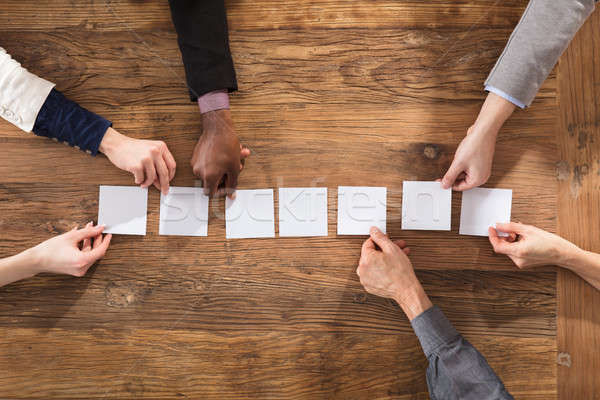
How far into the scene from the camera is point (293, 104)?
986 millimetres

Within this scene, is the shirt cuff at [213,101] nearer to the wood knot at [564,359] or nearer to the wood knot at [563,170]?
the wood knot at [563,170]

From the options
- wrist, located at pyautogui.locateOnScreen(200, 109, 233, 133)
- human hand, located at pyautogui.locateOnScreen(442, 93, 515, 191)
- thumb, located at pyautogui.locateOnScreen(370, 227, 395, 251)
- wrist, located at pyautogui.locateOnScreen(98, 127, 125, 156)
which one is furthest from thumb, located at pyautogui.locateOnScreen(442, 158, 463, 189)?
wrist, located at pyautogui.locateOnScreen(98, 127, 125, 156)

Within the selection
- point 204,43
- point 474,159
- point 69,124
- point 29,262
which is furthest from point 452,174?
point 29,262

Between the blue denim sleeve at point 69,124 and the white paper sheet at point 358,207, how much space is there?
2.12 ft

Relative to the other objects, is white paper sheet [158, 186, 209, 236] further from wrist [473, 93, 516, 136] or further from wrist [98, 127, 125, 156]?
wrist [473, 93, 516, 136]

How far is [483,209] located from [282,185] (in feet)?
1.80

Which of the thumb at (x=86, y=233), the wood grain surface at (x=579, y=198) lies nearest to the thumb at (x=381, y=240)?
the wood grain surface at (x=579, y=198)

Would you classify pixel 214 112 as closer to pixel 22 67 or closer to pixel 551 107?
pixel 22 67

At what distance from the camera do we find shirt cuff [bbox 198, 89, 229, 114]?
0.92 meters

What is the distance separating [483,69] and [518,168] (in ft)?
0.93

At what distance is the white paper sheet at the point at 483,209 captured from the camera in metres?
0.98

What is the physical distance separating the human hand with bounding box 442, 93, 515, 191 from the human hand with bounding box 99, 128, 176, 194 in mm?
737

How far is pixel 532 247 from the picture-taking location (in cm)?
93

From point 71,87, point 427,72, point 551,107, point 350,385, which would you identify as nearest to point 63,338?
point 71,87
